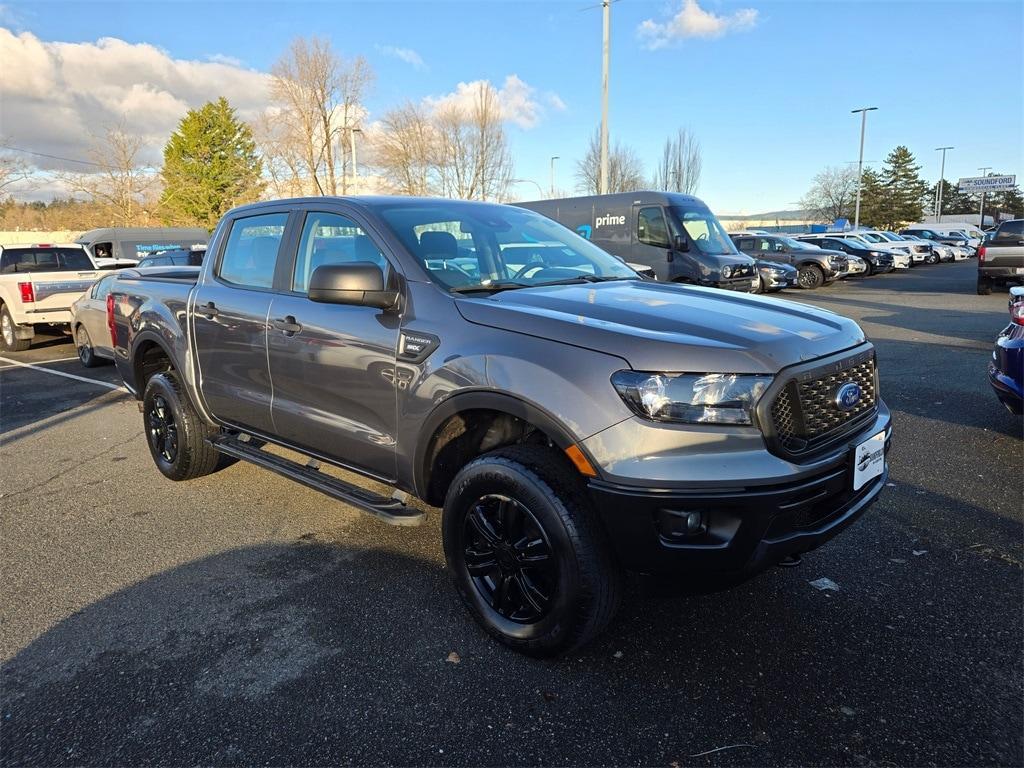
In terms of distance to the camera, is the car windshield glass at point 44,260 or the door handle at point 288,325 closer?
the door handle at point 288,325

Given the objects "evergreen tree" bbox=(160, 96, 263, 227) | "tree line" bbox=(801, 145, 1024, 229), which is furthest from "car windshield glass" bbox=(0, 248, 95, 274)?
"tree line" bbox=(801, 145, 1024, 229)

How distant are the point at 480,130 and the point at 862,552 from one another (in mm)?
36347

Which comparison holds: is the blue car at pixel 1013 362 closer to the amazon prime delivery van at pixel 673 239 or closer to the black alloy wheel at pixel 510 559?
the black alloy wheel at pixel 510 559

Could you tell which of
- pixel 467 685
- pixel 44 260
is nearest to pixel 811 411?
pixel 467 685

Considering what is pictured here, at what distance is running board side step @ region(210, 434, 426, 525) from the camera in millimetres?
3029

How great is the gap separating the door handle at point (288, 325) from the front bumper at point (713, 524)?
1892mm

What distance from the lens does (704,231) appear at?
45.0 feet

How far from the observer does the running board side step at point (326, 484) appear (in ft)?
9.94

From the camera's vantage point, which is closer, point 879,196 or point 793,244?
point 793,244

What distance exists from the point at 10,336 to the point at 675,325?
40.4 feet

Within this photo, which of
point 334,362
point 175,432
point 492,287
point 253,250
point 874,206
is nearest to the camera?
point 492,287

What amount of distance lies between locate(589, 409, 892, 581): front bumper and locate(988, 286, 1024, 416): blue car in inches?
123

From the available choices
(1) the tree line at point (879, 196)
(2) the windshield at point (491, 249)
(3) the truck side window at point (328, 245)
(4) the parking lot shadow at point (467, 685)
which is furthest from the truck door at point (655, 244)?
(1) the tree line at point (879, 196)

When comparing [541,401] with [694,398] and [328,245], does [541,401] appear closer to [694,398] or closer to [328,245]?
[694,398]
